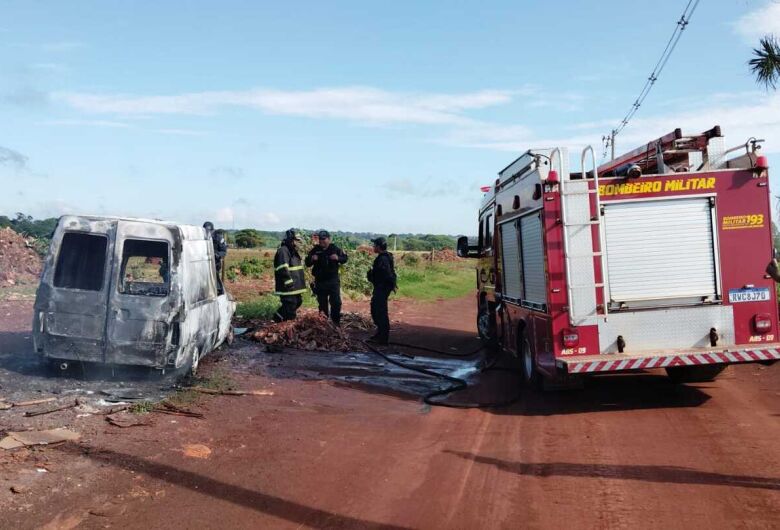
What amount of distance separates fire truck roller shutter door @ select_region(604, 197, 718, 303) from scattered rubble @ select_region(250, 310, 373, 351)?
6.20m

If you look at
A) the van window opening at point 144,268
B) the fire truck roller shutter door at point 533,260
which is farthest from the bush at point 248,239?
the fire truck roller shutter door at point 533,260

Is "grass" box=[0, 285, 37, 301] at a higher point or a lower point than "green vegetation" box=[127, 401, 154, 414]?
higher

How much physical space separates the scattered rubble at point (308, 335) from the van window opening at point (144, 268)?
8.59 ft

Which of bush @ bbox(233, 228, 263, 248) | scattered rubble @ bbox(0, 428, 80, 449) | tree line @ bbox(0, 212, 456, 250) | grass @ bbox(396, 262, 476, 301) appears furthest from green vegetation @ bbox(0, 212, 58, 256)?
bush @ bbox(233, 228, 263, 248)

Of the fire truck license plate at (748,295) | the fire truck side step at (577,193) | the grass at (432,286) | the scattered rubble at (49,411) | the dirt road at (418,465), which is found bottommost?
the dirt road at (418,465)

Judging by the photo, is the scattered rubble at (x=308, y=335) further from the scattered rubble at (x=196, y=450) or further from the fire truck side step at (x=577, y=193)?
the fire truck side step at (x=577, y=193)

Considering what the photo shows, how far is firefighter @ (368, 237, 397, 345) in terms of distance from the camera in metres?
13.6

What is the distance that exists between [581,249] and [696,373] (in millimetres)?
2538

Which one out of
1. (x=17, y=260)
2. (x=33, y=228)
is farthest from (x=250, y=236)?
(x=17, y=260)

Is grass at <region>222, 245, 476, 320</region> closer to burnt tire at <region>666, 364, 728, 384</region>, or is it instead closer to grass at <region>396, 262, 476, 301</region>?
grass at <region>396, 262, 476, 301</region>

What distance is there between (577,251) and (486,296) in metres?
5.35

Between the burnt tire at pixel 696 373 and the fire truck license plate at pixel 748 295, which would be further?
the burnt tire at pixel 696 373

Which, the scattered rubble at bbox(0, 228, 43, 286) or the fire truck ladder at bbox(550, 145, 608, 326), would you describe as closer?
the fire truck ladder at bbox(550, 145, 608, 326)

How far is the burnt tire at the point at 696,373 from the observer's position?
28.8ft
